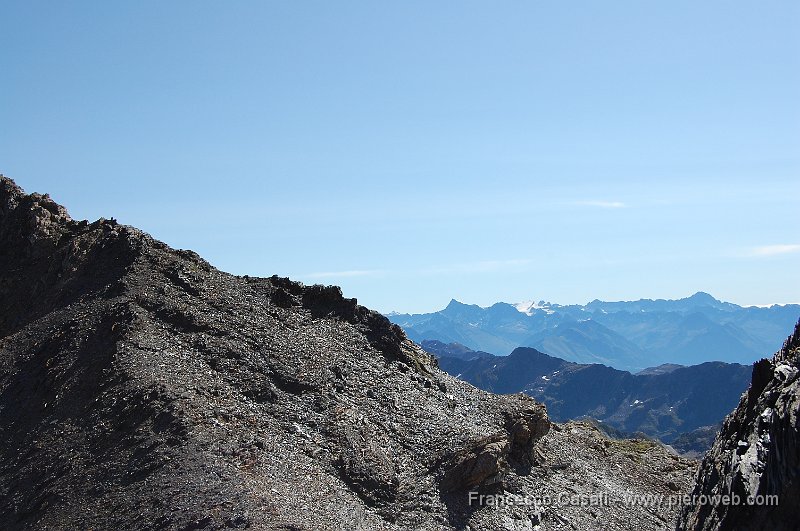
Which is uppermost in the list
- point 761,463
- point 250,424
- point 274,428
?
point 761,463

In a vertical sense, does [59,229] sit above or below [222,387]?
above

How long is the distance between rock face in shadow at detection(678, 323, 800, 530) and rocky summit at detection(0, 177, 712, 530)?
2.59 metres

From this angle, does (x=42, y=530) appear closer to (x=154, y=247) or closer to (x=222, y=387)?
(x=222, y=387)

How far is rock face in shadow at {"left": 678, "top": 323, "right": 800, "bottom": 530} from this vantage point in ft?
65.2

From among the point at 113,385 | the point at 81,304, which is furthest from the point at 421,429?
the point at 81,304

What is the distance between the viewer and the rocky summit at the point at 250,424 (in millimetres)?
32125

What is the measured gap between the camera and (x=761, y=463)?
2175 cm

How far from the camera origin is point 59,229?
202 feet

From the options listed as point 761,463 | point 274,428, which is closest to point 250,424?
point 274,428

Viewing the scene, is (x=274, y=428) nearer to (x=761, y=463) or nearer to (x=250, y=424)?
(x=250, y=424)

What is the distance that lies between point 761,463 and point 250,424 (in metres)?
26.5

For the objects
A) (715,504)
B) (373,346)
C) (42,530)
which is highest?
(373,346)

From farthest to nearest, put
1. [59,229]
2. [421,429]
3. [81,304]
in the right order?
[59,229] → [81,304] → [421,429]

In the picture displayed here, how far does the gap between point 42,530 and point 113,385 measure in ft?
32.6
